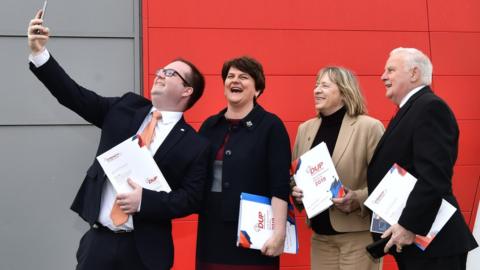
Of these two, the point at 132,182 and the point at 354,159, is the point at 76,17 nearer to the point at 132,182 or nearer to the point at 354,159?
the point at 132,182

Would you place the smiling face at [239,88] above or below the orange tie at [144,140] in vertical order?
above

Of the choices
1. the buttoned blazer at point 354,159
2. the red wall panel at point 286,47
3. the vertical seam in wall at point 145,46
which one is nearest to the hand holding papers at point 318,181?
Result: the buttoned blazer at point 354,159

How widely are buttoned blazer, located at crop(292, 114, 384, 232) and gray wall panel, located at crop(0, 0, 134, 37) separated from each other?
7.17 feet

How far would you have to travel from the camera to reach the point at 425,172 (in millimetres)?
2230

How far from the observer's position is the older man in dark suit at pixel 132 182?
91.3 inches

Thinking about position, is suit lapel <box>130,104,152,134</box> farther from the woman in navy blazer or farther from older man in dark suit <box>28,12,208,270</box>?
the woman in navy blazer

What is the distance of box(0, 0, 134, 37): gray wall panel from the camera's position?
4.19 metres

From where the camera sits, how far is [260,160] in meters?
2.62

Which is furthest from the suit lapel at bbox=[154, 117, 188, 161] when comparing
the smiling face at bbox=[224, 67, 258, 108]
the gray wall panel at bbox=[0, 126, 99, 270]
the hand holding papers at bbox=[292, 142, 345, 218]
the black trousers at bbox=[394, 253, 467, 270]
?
the gray wall panel at bbox=[0, 126, 99, 270]

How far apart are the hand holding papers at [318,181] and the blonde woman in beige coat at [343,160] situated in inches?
2.0

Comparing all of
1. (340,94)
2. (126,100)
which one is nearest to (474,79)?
(340,94)

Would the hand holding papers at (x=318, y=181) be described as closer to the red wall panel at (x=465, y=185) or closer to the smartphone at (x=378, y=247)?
the smartphone at (x=378, y=247)

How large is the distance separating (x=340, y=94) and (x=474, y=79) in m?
2.20

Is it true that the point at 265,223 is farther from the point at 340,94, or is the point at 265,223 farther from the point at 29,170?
the point at 29,170
